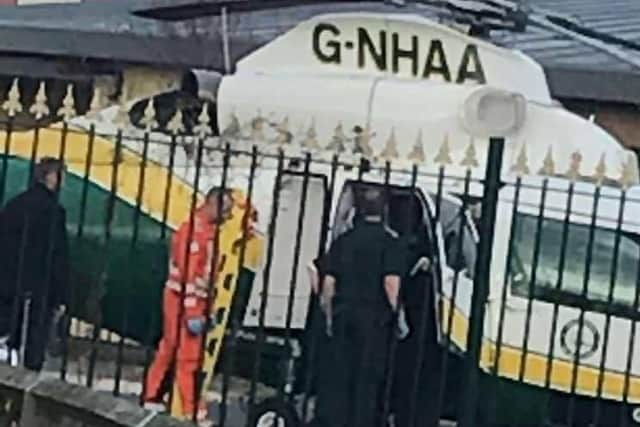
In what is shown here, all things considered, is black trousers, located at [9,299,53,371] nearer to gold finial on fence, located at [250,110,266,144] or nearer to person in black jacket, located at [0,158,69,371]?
person in black jacket, located at [0,158,69,371]

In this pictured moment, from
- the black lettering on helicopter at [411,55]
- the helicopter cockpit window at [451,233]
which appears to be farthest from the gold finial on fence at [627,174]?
the helicopter cockpit window at [451,233]

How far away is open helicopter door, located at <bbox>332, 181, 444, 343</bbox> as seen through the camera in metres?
9.06

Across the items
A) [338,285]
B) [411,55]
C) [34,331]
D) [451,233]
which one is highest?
[411,55]

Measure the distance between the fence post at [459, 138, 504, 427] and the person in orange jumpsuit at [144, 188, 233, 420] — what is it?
208 cm

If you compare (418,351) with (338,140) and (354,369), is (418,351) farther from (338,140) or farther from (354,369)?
(338,140)

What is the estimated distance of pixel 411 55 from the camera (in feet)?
23.6

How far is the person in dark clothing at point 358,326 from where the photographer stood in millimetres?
8352

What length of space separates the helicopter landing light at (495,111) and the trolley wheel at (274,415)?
198 cm

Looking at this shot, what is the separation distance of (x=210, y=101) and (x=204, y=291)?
7.87 ft

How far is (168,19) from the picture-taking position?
752 inches

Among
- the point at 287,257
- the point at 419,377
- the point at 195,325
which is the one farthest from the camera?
the point at 287,257

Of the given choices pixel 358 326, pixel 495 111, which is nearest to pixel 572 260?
pixel 358 326

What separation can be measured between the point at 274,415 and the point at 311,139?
2262 millimetres

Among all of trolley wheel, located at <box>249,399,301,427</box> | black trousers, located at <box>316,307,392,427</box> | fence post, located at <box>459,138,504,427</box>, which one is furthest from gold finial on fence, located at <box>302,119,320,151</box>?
trolley wheel, located at <box>249,399,301,427</box>
